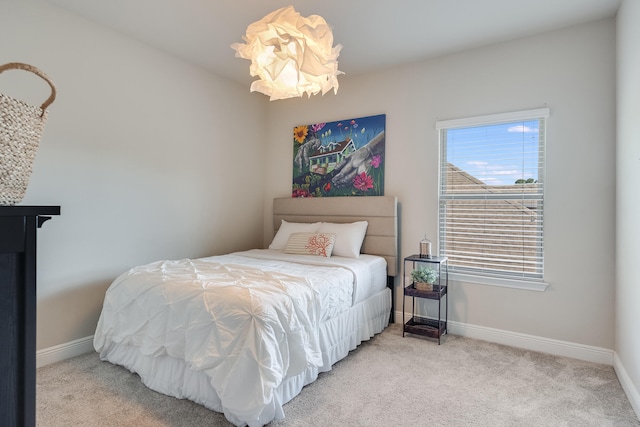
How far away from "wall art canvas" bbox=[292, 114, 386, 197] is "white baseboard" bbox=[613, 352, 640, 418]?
7.60 feet

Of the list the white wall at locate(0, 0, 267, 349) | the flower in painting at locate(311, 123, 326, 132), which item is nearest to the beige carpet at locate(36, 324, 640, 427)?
the white wall at locate(0, 0, 267, 349)

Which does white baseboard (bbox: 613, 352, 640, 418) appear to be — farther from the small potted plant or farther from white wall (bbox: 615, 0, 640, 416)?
the small potted plant

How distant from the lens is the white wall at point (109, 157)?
Result: 2539 mm

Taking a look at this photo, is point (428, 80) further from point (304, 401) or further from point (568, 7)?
point (304, 401)

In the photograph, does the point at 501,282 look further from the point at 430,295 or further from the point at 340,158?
the point at 340,158

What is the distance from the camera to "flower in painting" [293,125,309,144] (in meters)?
4.23

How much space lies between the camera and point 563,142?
112 inches

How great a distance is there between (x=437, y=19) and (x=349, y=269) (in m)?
2.11

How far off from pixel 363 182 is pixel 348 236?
0.70 m

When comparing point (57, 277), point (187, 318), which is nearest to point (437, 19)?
point (187, 318)

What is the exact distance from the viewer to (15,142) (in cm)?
75

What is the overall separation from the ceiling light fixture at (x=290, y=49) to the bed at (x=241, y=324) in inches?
49.4

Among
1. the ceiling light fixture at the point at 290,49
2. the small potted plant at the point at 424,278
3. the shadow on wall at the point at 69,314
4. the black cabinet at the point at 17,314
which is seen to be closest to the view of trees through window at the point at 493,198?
the small potted plant at the point at 424,278

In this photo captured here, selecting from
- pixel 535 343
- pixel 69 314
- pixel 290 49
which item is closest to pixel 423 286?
pixel 535 343
